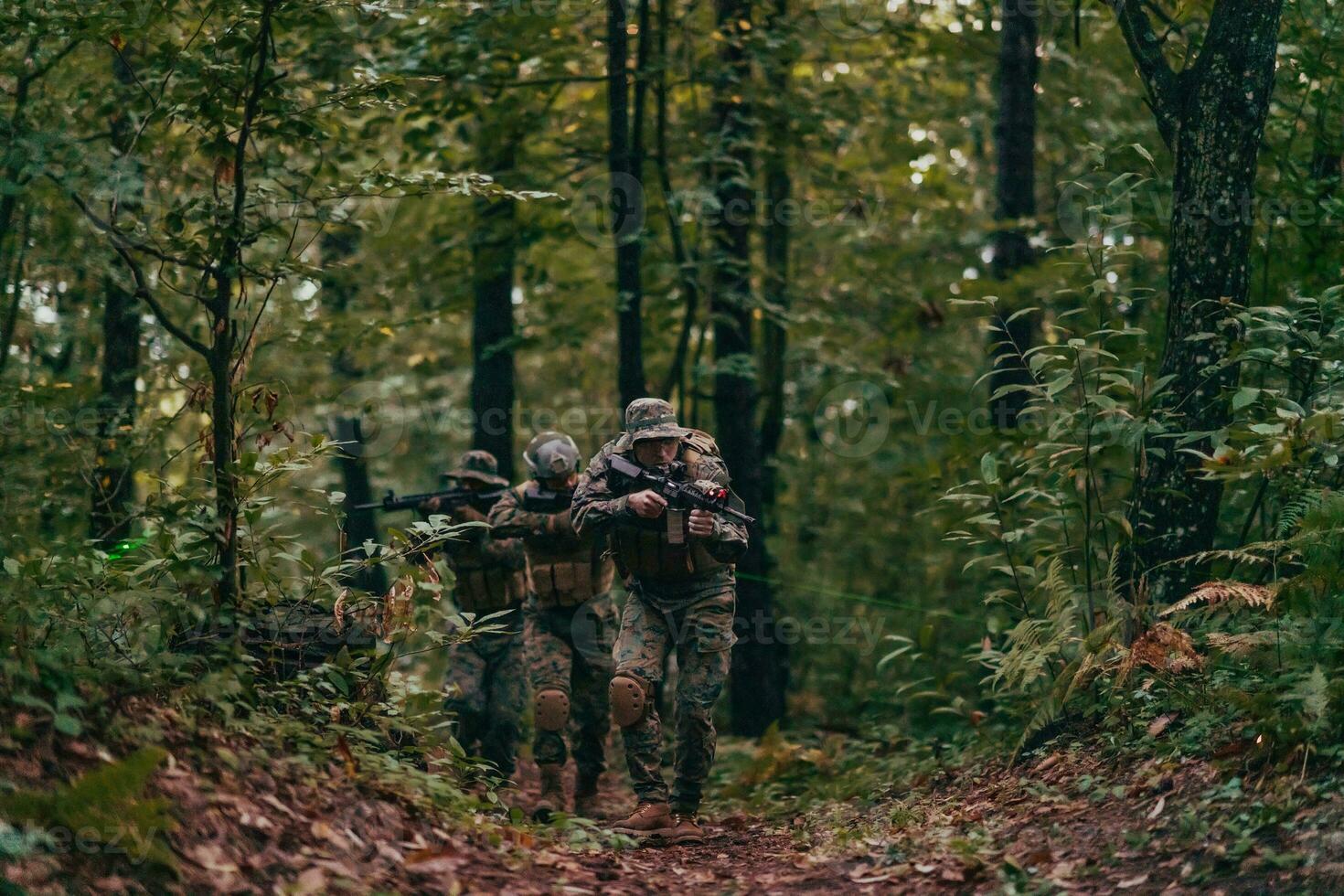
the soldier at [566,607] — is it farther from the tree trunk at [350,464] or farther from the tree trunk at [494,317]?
the tree trunk at [494,317]

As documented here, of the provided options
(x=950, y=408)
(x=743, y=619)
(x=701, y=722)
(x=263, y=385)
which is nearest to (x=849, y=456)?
(x=950, y=408)

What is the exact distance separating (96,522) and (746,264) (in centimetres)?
592

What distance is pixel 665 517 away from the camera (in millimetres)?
7777

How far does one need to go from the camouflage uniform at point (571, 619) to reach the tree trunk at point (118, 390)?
2808 millimetres

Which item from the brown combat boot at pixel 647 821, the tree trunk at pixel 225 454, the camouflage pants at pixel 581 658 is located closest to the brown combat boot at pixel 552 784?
the camouflage pants at pixel 581 658

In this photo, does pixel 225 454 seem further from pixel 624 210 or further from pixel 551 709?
pixel 624 210

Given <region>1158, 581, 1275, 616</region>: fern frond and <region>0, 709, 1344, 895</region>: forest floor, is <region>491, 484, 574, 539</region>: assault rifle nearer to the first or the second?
<region>0, 709, 1344, 895</region>: forest floor

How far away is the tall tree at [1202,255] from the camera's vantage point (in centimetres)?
714

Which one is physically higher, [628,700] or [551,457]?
[551,457]

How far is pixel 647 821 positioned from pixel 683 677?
0.91 meters

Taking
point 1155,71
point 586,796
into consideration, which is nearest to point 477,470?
point 586,796

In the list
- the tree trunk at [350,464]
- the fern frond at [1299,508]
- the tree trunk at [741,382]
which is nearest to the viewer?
the fern frond at [1299,508]

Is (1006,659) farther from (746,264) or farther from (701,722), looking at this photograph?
(746,264)

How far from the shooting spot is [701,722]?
308 inches
